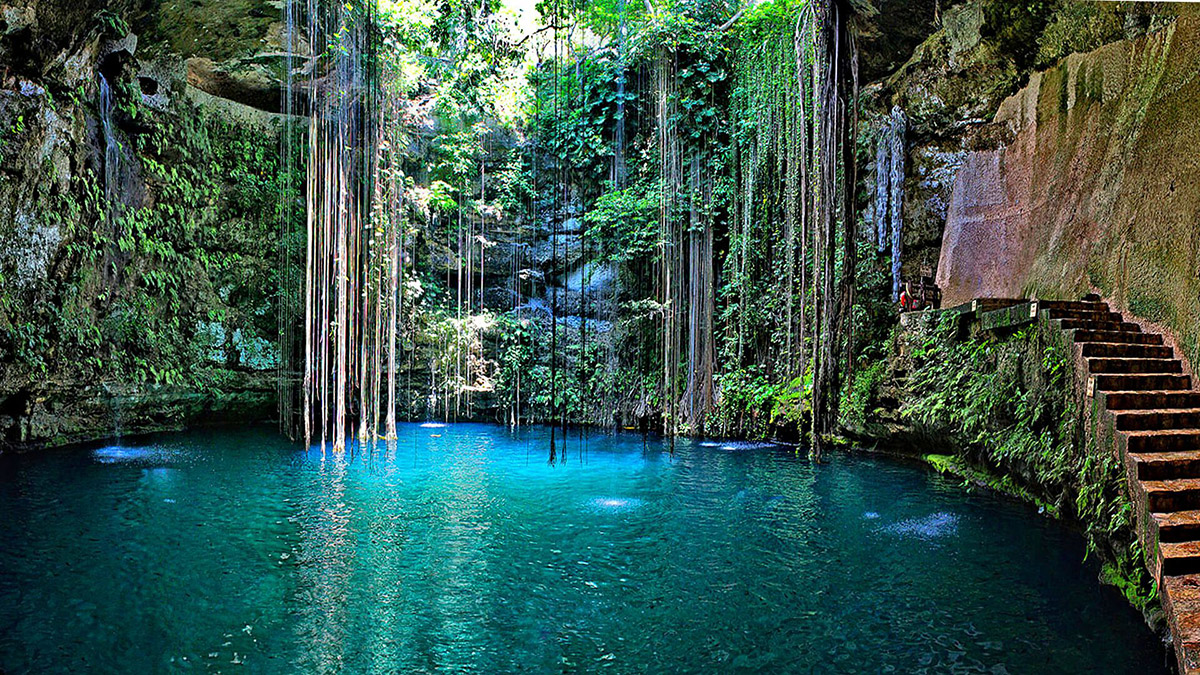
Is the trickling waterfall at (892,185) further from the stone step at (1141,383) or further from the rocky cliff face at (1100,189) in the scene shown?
the stone step at (1141,383)

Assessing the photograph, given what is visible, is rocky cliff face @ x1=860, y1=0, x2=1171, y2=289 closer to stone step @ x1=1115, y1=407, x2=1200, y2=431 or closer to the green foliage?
the green foliage

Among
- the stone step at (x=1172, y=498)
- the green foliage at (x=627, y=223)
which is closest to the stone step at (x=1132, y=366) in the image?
the stone step at (x=1172, y=498)

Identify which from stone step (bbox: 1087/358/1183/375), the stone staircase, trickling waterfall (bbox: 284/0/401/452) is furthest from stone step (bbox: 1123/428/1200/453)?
trickling waterfall (bbox: 284/0/401/452)

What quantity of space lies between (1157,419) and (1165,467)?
631 millimetres

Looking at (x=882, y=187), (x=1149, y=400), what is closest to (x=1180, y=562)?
(x=1149, y=400)

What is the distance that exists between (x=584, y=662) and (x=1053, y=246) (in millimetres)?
6503

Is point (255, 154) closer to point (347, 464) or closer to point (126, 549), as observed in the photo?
point (347, 464)

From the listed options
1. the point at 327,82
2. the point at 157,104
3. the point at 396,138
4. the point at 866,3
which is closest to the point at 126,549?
the point at 327,82

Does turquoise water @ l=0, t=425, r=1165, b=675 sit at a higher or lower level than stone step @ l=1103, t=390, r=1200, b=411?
lower

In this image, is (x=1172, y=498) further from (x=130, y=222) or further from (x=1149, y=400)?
(x=130, y=222)

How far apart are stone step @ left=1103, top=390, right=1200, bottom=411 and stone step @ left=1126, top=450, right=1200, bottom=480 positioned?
1.82ft

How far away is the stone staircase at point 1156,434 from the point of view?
129 inches

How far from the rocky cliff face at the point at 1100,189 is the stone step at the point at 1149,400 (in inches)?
18.9

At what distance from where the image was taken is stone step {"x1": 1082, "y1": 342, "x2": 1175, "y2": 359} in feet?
16.3
